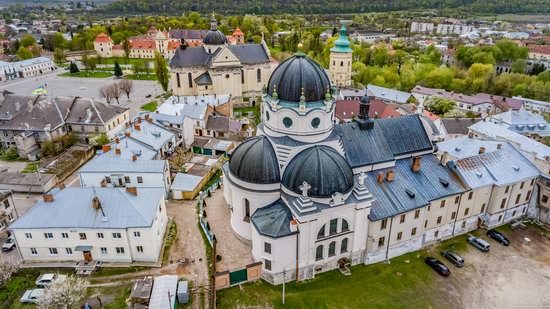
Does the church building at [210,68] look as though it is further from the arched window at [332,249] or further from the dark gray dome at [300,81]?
the arched window at [332,249]

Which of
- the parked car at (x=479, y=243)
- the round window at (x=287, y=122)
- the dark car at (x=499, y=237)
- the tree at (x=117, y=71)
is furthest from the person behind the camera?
the tree at (x=117, y=71)

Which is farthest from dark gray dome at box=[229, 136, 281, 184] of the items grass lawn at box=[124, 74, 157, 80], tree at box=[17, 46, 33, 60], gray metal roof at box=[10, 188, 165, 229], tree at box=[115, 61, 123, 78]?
tree at box=[17, 46, 33, 60]

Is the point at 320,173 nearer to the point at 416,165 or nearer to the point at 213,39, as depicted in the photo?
the point at 416,165

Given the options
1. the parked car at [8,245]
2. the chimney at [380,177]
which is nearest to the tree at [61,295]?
the parked car at [8,245]

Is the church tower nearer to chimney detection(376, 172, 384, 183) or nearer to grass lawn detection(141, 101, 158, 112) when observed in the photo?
grass lawn detection(141, 101, 158, 112)

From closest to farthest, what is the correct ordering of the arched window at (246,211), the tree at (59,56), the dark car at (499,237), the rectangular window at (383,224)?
the rectangular window at (383,224) < the arched window at (246,211) < the dark car at (499,237) < the tree at (59,56)

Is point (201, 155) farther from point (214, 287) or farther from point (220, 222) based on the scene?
point (214, 287)
